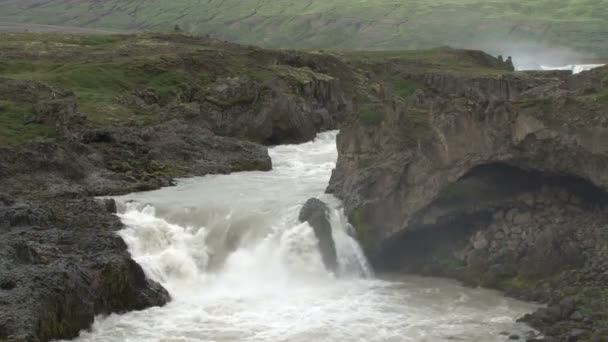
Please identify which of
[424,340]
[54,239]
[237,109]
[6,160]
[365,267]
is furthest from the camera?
[237,109]

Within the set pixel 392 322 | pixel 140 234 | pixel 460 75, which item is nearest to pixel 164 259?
pixel 140 234

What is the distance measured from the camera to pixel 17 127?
6625 cm

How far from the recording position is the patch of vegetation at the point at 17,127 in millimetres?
63028

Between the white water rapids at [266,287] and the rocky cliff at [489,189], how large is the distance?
1568 mm

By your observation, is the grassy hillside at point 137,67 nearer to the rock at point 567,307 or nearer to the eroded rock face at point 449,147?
the eroded rock face at point 449,147

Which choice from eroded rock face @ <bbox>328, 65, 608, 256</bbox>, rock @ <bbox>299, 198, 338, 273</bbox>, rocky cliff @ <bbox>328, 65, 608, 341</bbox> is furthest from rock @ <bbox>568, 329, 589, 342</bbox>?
rock @ <bbox>299, 198, 338, 273</bbox>

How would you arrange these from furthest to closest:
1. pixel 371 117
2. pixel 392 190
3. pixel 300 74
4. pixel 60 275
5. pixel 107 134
→ pixel 300 74, pixel 107 134, pixel 371 117, pixel 392 190, pixel 60 275

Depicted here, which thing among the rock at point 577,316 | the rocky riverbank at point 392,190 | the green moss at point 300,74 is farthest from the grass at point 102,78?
the rock at point 577,316

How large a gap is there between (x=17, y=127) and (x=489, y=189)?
115 ft

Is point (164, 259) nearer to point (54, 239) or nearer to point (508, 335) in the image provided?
point (54, 239)

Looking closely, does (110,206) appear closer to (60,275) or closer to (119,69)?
(60,275)

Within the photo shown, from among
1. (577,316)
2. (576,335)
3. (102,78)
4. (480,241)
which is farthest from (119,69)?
(576,335)

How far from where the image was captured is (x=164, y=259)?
1779 inches

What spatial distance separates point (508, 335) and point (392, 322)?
4.65 m
